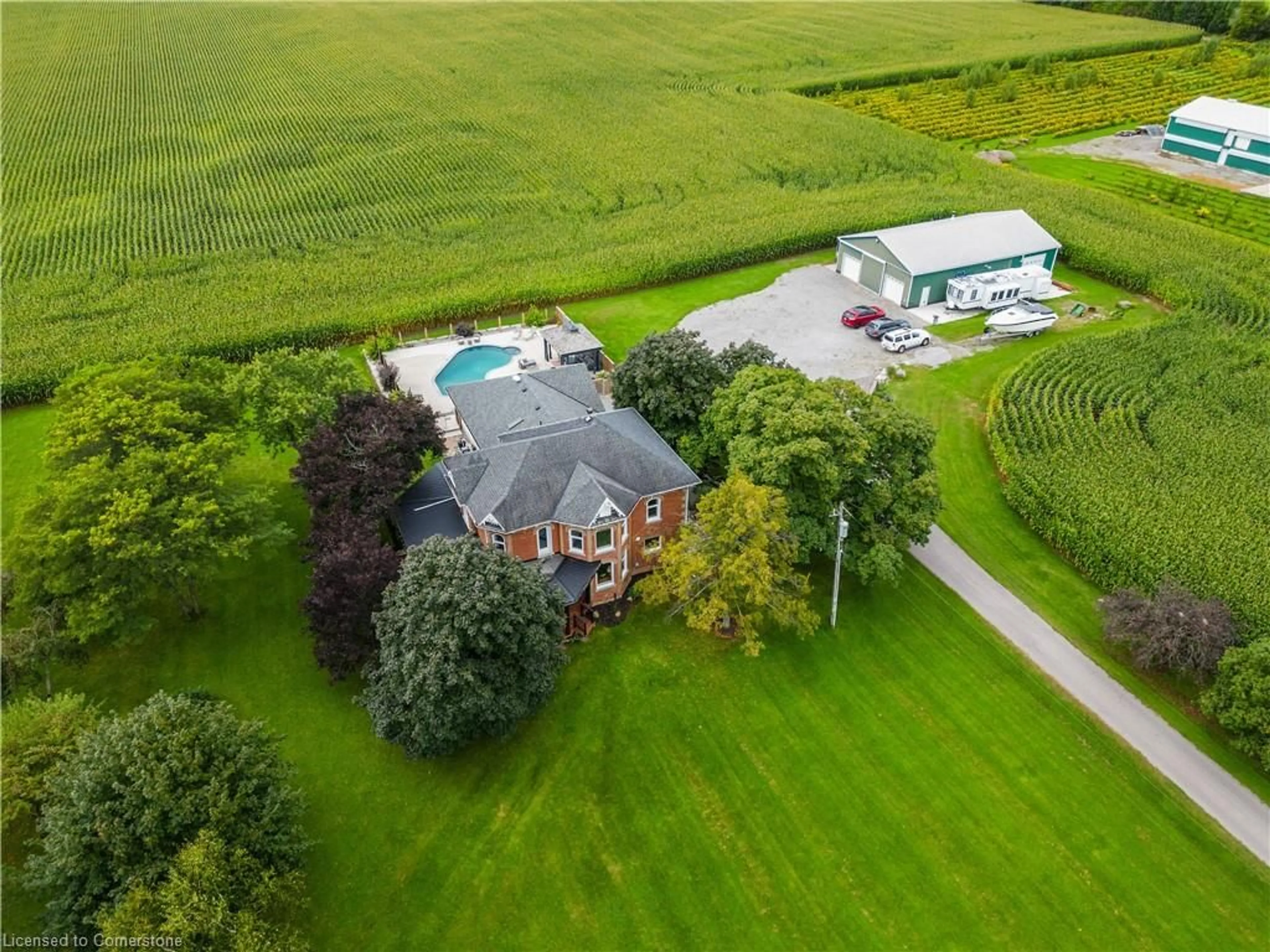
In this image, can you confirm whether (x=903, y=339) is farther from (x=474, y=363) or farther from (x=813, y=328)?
(x=474, y=363)

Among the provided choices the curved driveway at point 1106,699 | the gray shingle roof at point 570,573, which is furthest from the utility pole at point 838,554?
the gray shingle roof at point 570,573

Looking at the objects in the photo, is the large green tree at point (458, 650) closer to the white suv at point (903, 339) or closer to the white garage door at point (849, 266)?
the white suv at point (903, 339)

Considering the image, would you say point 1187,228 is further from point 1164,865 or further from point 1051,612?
point 1164,865

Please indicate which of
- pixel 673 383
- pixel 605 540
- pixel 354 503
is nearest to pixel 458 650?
pixel 605 540

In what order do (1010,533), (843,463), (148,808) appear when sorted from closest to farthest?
(148,808), (843,463), (1010,533)

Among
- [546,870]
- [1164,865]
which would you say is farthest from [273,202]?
[1164,865]

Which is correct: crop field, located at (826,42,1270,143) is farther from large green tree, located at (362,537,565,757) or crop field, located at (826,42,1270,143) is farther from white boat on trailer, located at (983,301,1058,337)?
large green tree, located at (362,537,565,757)

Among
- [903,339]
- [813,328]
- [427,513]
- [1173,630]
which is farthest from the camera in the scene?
[813,328]
